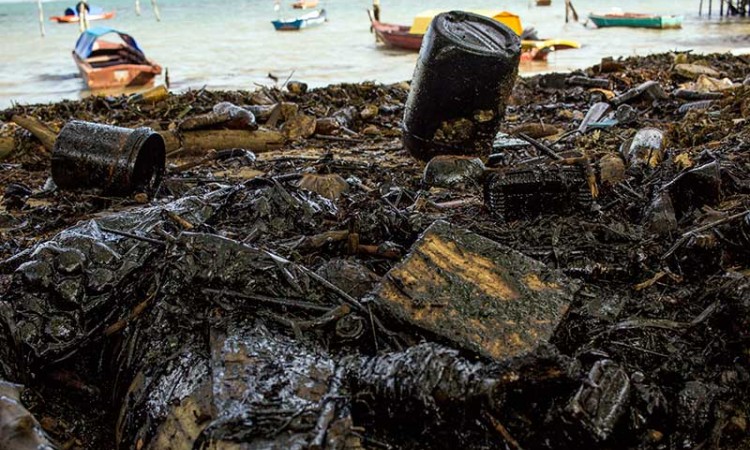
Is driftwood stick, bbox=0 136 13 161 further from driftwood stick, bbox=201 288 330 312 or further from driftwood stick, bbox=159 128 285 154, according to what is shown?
driftwood stick, bbox=201 288 330 312

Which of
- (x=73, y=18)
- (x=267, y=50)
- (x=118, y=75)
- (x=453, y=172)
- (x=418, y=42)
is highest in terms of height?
(x=453, y=172)

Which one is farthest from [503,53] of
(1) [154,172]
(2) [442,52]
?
(1) [154,172]

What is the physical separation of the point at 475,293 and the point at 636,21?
84.5 feet

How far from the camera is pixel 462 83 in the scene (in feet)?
16.0

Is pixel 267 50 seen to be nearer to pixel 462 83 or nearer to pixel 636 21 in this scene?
pixel 636 21

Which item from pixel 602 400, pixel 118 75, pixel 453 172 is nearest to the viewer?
pixel 602 400

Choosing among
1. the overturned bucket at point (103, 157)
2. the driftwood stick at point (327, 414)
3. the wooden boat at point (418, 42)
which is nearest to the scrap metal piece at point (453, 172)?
the overturned bucket at point (103, 157)

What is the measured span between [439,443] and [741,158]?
3603 millimetres

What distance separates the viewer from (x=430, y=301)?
2570 millimetres

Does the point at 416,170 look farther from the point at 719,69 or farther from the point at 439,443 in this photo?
the point at 719,69

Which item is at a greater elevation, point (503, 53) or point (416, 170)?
point (503, 53)

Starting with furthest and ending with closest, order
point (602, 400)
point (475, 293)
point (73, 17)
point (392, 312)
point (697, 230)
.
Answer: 1. point (73, 17)
2. point (697, 230)
3. point (475, 293)
4. point (392, 312)
5. point (602, 400)

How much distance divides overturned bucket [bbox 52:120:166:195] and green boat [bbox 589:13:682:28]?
24254 mm

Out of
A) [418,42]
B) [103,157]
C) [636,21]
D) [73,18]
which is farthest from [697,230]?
[73,18]
